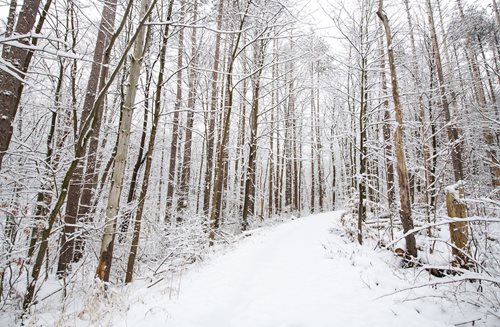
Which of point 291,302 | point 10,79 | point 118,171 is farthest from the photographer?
point 118,171

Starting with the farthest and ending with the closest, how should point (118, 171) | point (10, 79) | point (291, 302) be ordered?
point (118, 171)
point (291, 302)
point (10, 79)

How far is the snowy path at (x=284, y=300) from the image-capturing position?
101 inches

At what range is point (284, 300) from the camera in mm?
3111

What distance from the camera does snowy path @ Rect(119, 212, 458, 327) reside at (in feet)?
8.41

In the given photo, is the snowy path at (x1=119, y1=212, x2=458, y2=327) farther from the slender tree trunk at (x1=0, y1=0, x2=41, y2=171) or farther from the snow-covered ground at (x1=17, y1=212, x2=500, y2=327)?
the slender tree trunk at (x1=0, y1=0, x2=41, y2=171)

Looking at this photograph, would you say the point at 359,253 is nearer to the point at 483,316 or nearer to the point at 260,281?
the point at 260,281

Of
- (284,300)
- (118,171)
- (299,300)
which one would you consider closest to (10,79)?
(118,171)

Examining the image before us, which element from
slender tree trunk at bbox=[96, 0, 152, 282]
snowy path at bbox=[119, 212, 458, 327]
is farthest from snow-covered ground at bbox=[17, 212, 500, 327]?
slender tree trunk at bbox=[96, 0, 152, 282]

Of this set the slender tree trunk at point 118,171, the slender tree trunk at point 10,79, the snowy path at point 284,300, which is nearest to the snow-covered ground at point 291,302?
the snowy path at point 284,300

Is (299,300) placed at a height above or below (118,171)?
below

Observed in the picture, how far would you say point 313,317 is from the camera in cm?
262

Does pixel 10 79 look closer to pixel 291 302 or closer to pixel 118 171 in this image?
pixel 118 171

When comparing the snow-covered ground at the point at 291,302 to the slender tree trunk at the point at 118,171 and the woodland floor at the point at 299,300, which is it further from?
the slender tree trunk at the point at 118,171

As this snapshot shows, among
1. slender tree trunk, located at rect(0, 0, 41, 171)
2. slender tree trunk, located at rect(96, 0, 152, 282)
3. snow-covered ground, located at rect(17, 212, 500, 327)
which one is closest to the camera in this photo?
snow-covered ground, located at rect(17, 212, 500, 327)
